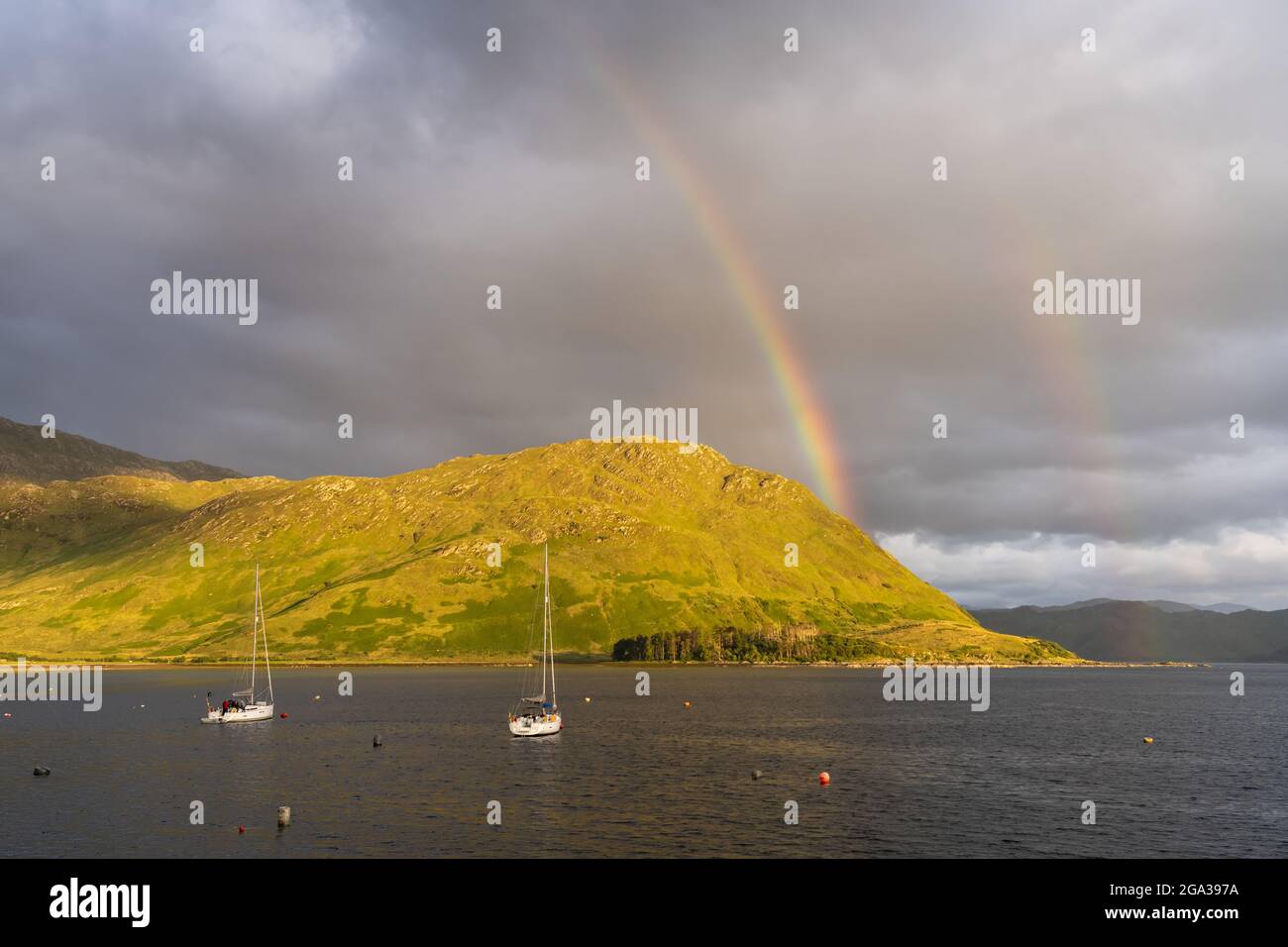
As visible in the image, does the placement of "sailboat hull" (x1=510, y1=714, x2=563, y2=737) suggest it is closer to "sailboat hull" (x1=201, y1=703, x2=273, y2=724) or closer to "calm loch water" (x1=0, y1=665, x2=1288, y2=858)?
"calm loch water" (x1=0, y1=665, x2=1288, y2=858)

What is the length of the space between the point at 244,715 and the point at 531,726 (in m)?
63.1

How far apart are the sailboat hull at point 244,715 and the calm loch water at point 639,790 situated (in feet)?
11.9

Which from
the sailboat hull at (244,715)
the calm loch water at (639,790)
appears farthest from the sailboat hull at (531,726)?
the sailboat hull at (244,715)

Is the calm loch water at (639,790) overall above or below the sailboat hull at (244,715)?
above

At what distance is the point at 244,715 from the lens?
174m

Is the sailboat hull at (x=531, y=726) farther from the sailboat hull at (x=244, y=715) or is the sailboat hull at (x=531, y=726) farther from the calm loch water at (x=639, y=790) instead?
the sailboat hull at (x=244, y=715)

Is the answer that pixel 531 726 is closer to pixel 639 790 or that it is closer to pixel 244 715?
pixel 639 790

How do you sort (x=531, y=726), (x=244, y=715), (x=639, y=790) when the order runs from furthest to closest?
(x=244, y=715) → (x=531, y=726) → (x=639, y=790)

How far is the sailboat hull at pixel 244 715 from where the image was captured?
174m

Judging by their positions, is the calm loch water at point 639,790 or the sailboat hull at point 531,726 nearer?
the calm loch water at point 639,790

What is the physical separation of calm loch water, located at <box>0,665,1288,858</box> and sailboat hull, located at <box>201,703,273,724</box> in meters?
3.62

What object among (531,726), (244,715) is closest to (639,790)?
(531,726)

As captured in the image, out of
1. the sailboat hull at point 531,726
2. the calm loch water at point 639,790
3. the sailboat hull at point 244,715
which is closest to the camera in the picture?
the calm loch water at point 639,790
